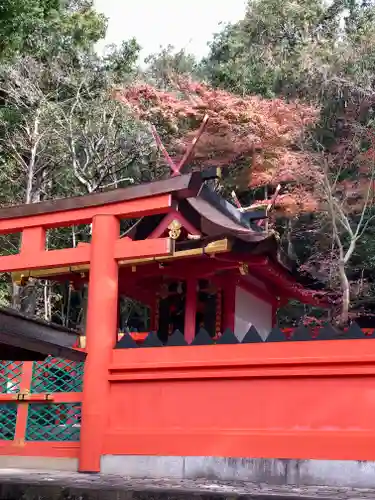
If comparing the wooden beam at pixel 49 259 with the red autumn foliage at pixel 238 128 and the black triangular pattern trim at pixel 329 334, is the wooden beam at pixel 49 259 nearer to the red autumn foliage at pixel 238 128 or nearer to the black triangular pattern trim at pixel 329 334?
the black triangular pattern trim at pixel 329 334

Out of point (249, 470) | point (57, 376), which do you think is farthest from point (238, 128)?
point (249, 470)

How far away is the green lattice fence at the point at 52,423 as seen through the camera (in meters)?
7.42

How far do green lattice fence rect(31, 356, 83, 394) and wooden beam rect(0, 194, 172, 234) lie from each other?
1803 millimetres

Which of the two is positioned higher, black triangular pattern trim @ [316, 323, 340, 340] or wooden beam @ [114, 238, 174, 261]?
wooden beam @ [114, 238, 174, 261]

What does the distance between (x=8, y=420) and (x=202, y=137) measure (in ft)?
43.5

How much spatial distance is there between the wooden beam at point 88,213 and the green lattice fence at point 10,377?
1852 millimetres

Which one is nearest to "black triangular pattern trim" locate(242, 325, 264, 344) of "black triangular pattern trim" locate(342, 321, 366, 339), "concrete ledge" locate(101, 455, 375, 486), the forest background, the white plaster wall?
"black triangular pattern trim" locate(342, 321, 366, 339)

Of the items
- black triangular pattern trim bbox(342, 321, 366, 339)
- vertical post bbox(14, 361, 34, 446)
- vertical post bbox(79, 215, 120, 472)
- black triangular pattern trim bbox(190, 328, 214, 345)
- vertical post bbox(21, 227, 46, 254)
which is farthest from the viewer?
vertical post bbox(21, 227, 46, 254)

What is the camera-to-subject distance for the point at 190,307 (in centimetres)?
931

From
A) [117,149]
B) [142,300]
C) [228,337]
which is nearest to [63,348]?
[228,337]

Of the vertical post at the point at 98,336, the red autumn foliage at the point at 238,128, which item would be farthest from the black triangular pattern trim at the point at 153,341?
the red autumn foliage at the point at 238,128

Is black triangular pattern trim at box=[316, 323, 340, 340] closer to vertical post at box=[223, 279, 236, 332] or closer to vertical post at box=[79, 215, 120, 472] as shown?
vertical post at box=[79, 215, 120, 472]

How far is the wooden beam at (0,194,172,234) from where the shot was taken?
741 cm

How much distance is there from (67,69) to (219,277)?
13538 millimetres
